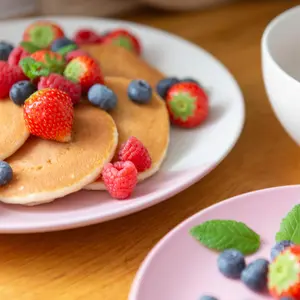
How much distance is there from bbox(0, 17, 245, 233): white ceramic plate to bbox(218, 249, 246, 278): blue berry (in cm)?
18

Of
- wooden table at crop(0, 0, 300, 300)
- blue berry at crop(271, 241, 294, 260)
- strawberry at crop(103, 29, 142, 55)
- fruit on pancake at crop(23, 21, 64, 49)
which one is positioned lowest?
wooden table at crop(0, 0, 300, 300)

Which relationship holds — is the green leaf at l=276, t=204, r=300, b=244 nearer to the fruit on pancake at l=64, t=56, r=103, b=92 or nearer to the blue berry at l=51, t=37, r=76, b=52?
the fruit on pancake at l=64, t=56, r=103, b=92

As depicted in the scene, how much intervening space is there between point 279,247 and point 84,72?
0.50 m

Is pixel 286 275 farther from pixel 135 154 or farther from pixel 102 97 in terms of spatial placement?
pixel 102 97

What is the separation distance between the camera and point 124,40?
149cm

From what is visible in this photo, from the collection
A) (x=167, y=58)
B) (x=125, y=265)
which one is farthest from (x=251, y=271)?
(x=167, y=58)

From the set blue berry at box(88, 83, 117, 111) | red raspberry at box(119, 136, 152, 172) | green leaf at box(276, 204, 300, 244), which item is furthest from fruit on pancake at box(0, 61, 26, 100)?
green leaf at box(276, 204, 300, 244)

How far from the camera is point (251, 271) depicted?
35.5 inches

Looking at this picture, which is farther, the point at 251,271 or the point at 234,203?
the point at 234,203

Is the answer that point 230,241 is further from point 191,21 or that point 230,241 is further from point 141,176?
point 191,21

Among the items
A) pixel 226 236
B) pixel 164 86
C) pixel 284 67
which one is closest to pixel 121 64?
pixel 164 86

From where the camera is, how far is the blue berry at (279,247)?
0.92 meters

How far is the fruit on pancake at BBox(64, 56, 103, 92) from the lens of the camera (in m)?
1.21

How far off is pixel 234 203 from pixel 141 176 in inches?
7.2
